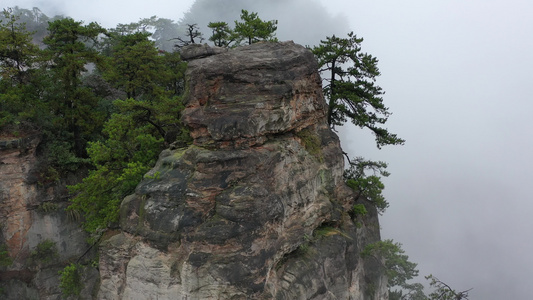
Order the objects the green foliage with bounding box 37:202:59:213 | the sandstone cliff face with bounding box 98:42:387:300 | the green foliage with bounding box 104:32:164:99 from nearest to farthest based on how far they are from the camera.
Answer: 1. the sandstone cliff face with bounding box 98:42:387:300
2. the green foliage with bounding box 37:202:59:213
3. the green foliage with bounding box 104:32:164:99

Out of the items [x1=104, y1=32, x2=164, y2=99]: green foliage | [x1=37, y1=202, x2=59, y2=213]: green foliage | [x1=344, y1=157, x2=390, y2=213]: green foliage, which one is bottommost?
[x1=37, y1=202, x2=59, y2=213]: green foliage

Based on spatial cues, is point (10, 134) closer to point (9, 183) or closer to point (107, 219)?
point (9, 183)

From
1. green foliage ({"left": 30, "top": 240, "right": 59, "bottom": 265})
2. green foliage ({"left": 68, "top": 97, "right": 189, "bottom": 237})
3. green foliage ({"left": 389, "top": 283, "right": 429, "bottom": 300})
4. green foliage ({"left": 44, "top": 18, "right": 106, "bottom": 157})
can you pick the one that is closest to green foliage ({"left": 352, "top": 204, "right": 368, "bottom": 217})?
green foliage ({"left": 68, "top": 97, "right": 189, "bottom": 237})

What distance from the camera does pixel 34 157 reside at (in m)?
21.1

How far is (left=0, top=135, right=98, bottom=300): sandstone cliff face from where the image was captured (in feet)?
65.8

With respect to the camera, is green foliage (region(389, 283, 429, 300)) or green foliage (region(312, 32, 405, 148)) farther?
green foliage (region(389, 283, 429, 300))

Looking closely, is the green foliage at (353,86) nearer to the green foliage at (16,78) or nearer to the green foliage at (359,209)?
the green foliage at (359,209)

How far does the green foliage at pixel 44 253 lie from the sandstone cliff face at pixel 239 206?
8.15m

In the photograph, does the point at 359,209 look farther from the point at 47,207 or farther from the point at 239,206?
the point at 47,207

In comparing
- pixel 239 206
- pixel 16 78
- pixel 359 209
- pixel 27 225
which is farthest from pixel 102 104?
pixel 359 209

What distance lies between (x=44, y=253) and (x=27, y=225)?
6.74ft

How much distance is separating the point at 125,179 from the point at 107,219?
6.94 ft

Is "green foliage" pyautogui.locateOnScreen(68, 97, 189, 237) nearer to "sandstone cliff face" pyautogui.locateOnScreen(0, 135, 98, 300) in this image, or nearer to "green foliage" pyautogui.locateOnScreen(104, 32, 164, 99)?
"sandstone cliff face" pyautogui.locateOnScreen(0, 135, 98, 300)

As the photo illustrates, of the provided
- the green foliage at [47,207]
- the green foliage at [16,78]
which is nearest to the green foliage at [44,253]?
the green foliage at [47,207]
